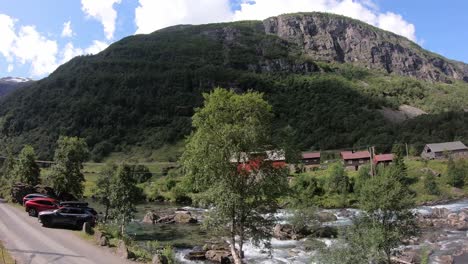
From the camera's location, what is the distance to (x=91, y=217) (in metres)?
38.5

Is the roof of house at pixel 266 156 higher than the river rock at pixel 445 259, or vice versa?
the roof of house at pixel 266 156

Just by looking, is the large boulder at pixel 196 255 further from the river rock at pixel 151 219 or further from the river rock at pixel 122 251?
the river rock at pixel 151 219

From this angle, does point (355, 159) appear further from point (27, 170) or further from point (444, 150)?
point (27, 170)

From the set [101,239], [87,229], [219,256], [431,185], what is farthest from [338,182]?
[101,239]

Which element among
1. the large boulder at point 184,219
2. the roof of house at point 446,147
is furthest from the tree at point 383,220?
the roof of house at point 446,147

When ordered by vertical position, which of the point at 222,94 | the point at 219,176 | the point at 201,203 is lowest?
the point at 201,203

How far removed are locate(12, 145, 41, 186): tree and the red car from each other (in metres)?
23.5

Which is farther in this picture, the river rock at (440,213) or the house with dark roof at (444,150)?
the house with dark roof at (444,150)

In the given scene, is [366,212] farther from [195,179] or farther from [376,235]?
[195,179]

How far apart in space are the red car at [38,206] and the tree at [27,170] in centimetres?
2354

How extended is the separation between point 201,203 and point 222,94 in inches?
372

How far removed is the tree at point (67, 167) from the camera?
196 ft

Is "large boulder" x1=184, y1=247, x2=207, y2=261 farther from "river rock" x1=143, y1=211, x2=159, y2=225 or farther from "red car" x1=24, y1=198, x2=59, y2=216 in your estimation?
"river rock" x1=143, y1=211, x2=159, y2=225

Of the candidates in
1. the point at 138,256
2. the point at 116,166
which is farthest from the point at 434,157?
the point at 138,256
